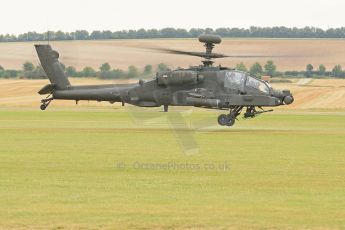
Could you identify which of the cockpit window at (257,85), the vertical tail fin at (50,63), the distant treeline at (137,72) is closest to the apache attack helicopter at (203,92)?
the cockpit window at (257,85)

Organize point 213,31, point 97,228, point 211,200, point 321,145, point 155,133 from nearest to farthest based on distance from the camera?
point 97,228, point 211,200, point 321,145, point 155,133, point 213,31

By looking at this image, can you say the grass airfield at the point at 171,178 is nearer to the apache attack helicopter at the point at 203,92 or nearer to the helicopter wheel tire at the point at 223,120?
the helicopter wheel tire at the point at 223,120

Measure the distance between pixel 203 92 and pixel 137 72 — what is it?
3.97 meters

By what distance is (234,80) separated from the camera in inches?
1761

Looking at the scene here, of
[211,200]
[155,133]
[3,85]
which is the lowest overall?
[3,85]

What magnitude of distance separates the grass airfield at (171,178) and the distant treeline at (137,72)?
3372 millimetres

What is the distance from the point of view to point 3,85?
10781 centimetres

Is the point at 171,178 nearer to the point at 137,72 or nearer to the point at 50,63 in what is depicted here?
the point at 137,72

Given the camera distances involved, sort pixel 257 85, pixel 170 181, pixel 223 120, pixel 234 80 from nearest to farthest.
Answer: pixel 170 181 < pixel 257 85 < pixel 234 80 < pixel 223 120

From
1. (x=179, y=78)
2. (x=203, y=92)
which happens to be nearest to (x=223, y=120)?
(x=203, y=92)

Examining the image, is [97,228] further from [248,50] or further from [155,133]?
[248,50]

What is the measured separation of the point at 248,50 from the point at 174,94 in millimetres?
89423

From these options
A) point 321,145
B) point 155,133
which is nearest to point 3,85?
point 155,133

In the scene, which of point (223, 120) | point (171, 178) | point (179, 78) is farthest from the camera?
point (223, 120)
